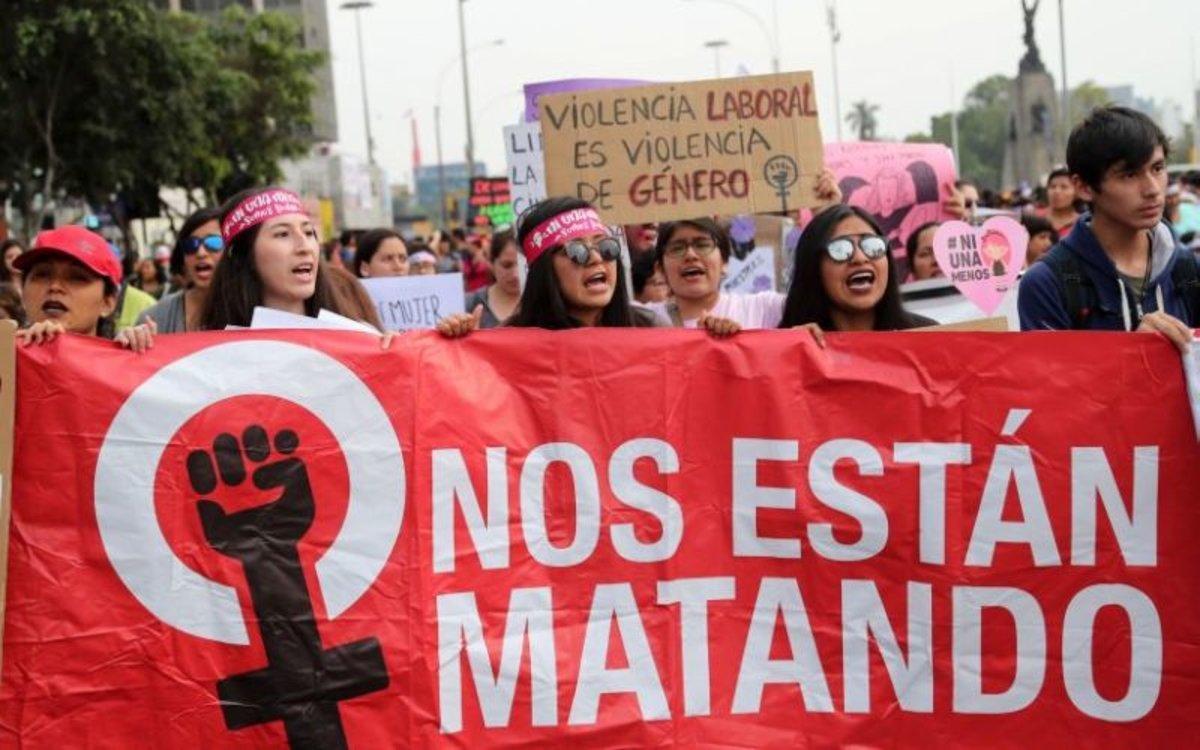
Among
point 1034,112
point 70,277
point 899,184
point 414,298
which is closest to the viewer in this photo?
point 70,277

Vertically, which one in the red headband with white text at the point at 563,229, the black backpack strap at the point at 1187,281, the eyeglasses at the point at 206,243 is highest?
the eyeglasses at the point at 206,243

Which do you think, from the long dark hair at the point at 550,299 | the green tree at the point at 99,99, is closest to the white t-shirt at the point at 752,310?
→ the long dark hair at the point at 550,299

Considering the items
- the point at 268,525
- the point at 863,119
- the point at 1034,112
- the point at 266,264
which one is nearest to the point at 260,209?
the point at 266,264

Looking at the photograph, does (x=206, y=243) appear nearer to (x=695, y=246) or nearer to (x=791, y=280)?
(x=695, y=246)

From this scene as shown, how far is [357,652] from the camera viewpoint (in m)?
4.11

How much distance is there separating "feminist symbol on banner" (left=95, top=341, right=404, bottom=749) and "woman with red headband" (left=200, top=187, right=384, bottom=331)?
1.20ft

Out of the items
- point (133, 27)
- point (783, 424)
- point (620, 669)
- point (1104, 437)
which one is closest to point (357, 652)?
point (620, 669)

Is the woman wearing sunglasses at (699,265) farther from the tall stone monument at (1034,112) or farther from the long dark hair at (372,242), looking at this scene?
the tall stone monument at (1034,112)

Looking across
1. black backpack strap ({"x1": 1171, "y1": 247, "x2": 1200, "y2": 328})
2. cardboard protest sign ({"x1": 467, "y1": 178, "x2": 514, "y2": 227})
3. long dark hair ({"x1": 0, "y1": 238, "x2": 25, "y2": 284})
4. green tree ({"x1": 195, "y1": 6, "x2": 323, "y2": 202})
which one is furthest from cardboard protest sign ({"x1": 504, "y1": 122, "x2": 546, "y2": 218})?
green tree ({"x1": 195, "y1": 6, "x2": 323, "y2": 202})

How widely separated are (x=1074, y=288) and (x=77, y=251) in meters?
2.94

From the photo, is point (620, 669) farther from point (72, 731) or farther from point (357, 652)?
point (72, 731)

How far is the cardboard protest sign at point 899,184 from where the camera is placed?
8.99m

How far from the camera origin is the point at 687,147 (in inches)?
219

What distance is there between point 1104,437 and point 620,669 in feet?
4.60
